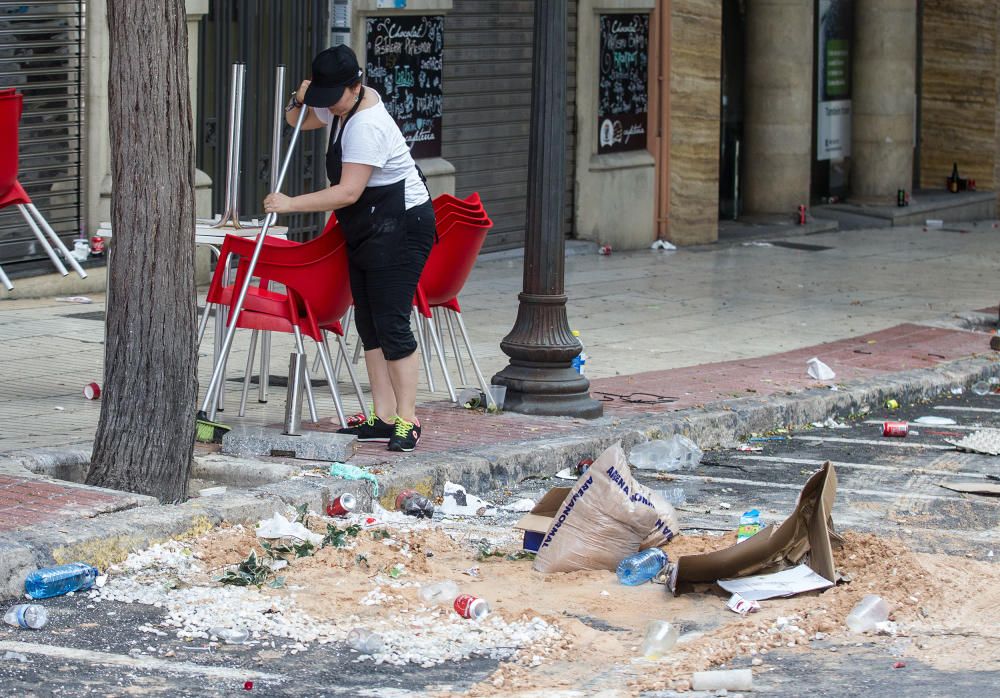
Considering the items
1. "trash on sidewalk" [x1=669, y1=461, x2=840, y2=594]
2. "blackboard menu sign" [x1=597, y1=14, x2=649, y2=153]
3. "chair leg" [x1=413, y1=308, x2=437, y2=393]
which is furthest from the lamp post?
"blackboard menu sign" [x1=597, y1=14, x2=649, y2=153]

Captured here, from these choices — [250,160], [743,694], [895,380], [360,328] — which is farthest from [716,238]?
[743,694]

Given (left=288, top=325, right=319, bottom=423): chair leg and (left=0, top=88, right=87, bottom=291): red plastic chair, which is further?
(left=0, top=88, right=87, bottom=291): red plastic chair

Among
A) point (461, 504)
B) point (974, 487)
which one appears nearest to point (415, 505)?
point (461, 504)

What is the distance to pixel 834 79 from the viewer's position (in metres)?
22.8

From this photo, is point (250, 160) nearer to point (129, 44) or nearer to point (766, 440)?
point (766, 440)

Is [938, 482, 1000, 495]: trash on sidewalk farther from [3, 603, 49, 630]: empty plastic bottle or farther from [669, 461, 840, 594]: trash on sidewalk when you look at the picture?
[3, 603, 49, 630]: empty plastic bottle

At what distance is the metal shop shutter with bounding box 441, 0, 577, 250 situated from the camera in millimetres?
15609

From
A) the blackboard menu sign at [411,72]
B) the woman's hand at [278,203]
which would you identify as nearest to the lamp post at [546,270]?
the woman's hand at [278,203]

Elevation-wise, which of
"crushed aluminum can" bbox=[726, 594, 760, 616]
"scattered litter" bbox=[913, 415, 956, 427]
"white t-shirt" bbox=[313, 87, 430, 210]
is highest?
"white t-shirt" bbox=[313, 87, 430, 210]

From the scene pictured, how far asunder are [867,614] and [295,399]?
118 inches

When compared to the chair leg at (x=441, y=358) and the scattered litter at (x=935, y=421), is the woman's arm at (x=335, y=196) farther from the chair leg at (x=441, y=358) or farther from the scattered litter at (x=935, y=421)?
the scattered litter at (x=935, y=421)

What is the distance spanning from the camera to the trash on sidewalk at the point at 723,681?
4.60 metres

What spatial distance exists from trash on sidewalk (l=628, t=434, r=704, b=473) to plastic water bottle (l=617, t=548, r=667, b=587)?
6.86 ft

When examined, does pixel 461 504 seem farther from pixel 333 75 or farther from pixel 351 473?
pixel 333 75
